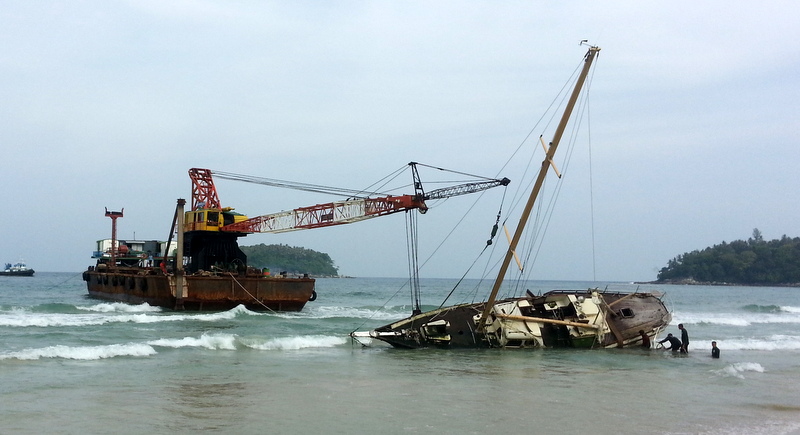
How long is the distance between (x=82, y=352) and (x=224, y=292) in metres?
20.5

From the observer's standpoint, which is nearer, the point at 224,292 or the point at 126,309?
the point at 224,292


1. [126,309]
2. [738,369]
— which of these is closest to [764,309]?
[738,369]

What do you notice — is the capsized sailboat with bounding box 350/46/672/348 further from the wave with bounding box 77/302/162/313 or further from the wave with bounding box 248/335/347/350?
the wave with bounding box 77/302/162/313

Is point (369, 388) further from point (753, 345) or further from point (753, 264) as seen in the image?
point (753, 264)

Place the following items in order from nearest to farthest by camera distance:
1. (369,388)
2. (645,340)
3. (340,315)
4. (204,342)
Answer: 1. (369,388)
2. (204,342)
3. (645,340)
4. (340,315)

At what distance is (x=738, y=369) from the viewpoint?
2214 cm

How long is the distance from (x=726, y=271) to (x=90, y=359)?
19243 centimetres

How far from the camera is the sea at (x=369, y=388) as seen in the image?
45.2 feet

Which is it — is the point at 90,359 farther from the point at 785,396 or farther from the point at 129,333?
the point at 785,396

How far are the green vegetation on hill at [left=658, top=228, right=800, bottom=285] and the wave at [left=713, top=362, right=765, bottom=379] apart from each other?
177 metres

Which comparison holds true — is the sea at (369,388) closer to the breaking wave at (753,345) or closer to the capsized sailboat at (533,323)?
the breaking wave at (753,345)

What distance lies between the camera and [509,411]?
15.0 m

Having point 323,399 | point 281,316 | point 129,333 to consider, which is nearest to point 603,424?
point 323,399

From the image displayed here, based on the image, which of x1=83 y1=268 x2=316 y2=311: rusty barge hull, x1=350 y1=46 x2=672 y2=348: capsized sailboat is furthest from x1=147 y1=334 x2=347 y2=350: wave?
x1=83 y1=268 x2=316 y2=311: rusty barge hull
